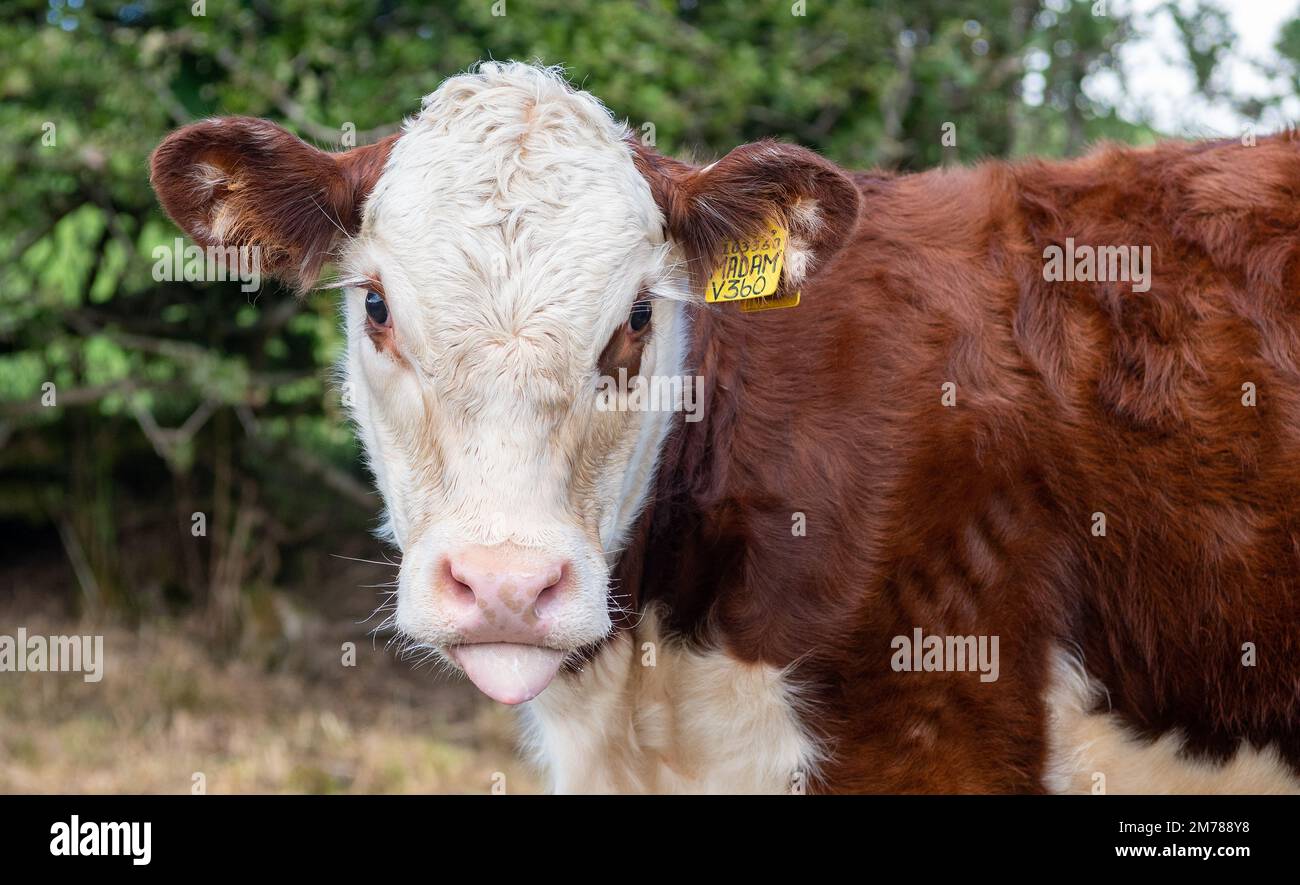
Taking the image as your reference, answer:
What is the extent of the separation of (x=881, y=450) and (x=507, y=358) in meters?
1.01

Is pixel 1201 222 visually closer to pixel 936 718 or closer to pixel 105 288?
pixel 936 718

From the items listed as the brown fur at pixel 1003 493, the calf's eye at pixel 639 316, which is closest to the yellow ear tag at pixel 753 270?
the brown fur at pixel 1003 493

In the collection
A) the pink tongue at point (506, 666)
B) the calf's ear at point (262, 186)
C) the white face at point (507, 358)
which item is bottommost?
the pink tongue at point (506, 666)

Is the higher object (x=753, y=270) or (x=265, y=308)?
(x=265, y=308)

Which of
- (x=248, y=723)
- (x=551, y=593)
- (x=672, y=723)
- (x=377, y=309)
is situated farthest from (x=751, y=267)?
(x=248, y=723)

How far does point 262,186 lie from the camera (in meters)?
3.04

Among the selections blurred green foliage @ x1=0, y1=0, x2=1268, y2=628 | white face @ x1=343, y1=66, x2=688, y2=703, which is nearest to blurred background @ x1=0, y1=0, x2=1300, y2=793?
blurred green foliage @ x1=0, y1=0, x2=1268, y2=628

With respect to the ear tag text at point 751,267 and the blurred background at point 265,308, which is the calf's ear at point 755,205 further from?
the blurred background at point 265,308

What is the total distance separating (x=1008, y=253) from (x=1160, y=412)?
0.58 meters

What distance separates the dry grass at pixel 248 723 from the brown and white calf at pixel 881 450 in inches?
77.6

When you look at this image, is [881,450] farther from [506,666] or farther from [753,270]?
[506,666]

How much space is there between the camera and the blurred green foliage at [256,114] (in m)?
5.56

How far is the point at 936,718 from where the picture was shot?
3.05 meters

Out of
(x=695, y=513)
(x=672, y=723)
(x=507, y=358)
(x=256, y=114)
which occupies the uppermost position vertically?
(x=256, y=114)
